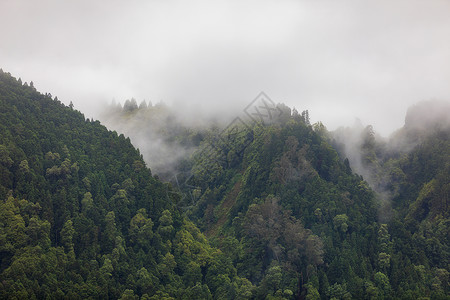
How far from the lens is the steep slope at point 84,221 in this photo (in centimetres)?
6588

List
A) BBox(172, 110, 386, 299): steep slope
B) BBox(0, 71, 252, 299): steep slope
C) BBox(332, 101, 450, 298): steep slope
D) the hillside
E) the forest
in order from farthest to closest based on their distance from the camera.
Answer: BBox(332, 101, 450, 298): steep slope → BBox(172, 110, 386, 299): steep slope → the hillside → the forest → BBox(0, 71, 252, 299): steep slope

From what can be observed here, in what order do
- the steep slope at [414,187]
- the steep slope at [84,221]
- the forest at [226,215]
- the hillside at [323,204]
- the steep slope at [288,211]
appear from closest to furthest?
the steep slope at [84,221]
the forest at [226,215]
the hillside at [323,204]
the steep slope at [288,211]
the steep slope at [414,187]

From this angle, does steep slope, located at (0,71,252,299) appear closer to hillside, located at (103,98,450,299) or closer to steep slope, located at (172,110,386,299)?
steep slope, located at (172,110,386,299)

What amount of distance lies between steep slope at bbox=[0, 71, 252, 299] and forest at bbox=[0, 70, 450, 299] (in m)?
0.17

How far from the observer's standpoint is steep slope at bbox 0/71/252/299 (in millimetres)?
65875

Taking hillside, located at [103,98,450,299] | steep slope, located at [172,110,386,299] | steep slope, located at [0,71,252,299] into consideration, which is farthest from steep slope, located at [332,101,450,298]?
steep slope, located at [0,71,252,299]

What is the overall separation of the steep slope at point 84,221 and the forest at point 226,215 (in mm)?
171

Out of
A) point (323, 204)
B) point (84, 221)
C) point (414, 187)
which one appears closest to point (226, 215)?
point (323, 204)

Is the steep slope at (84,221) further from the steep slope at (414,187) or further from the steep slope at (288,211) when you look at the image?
the steep slope at (414,187)

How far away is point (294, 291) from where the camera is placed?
7569 cm

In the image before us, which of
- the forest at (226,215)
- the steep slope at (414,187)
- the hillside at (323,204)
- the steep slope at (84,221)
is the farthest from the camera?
the steep slope at (414,187)

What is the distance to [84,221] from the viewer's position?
72.9m

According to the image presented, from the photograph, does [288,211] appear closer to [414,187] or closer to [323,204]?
[323,204]

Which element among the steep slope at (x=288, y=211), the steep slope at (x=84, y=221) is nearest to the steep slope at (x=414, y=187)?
the steep slope at (x=288, y=211)
